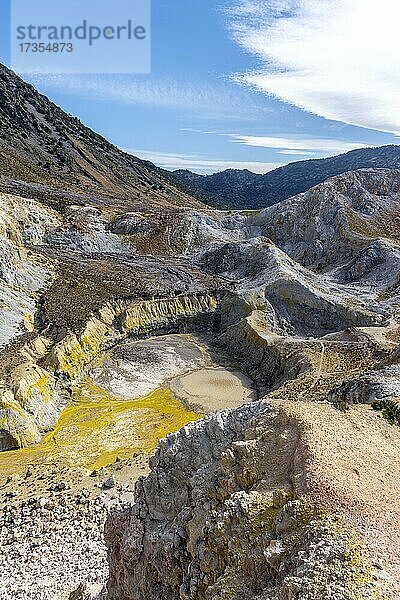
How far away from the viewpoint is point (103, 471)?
27.9 meters

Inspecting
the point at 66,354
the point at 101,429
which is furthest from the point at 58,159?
the point at 101,429

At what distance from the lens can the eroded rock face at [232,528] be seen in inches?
408

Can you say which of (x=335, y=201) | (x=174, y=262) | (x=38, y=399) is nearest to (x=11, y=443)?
(x=38, y=399)

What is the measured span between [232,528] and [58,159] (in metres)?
119

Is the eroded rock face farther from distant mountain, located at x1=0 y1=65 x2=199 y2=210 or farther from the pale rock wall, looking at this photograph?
distant mountain, located at x1=0 y1=65 x2=199 y2=210

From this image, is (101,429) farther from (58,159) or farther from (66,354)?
(58,159)

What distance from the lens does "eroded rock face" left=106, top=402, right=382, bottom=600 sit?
408 inches

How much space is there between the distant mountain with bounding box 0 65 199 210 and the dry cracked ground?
14.1 feet

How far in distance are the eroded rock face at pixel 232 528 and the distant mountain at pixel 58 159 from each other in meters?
72.0

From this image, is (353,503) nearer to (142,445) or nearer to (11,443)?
(142,445)

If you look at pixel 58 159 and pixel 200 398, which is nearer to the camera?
pixel 200 398

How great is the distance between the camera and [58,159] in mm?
118625

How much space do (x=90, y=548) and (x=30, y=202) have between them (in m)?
54.6

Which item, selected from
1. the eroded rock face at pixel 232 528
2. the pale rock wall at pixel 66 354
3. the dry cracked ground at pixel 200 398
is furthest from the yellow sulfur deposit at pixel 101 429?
the eroded rock face at pixel 232 528
